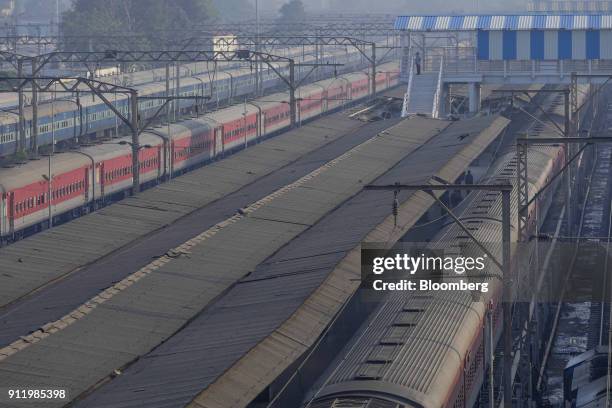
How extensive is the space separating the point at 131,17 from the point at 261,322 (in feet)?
367

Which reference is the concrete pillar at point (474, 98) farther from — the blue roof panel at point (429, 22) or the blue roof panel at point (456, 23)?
the blue roof panel at point (429, 22)

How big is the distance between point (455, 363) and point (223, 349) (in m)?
4.07

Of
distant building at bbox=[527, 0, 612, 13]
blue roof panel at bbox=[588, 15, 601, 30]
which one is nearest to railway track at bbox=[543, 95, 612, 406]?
blue roof panel at bbox=[588, 15, 601, 30]

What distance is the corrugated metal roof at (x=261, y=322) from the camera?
17875 mm

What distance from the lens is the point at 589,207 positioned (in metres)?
54.3

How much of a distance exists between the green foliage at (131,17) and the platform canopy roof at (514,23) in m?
59.0

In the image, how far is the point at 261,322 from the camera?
69.1 ft

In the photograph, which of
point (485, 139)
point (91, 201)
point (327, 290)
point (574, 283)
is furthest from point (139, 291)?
point (485, 139)

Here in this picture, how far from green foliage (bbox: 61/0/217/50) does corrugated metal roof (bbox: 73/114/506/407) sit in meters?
88.9

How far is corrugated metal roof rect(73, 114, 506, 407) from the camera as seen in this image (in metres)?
17.9

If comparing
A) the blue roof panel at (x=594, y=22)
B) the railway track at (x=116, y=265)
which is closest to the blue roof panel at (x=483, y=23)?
the blue roof panel at (x=594, y=22)

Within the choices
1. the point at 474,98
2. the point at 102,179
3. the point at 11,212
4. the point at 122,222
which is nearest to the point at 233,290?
the point at 122,222

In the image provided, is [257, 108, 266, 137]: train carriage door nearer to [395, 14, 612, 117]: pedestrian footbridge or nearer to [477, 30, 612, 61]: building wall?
[395, 14, 612, 117]: pedestrian footbridge

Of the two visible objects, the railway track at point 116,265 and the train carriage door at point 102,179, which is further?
the train carriage door at point 102,179
